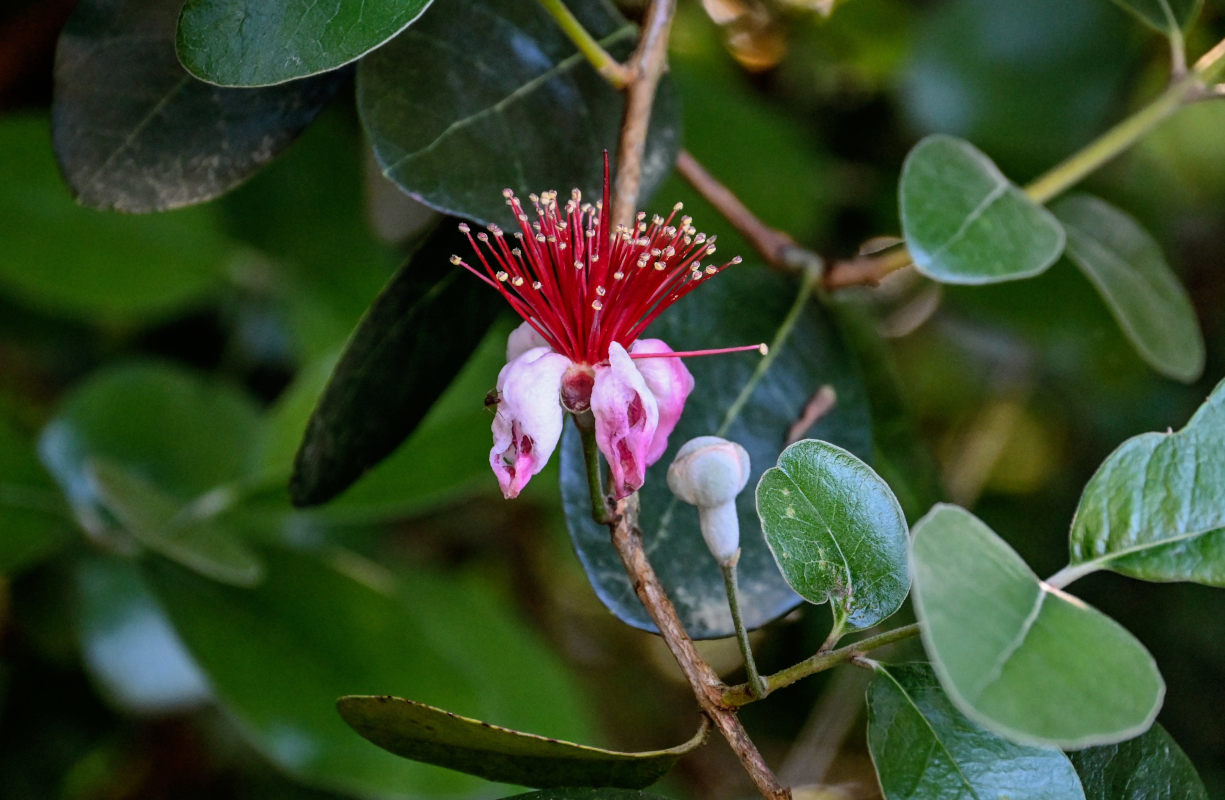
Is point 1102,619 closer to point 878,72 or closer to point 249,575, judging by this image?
point 249,575

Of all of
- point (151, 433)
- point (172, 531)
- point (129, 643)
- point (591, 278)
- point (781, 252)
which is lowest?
point (129, 643)

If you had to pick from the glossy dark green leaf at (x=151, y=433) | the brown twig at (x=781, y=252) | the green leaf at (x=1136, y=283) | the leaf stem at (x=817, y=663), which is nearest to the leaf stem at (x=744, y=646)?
the leaf stem at (x=817, y=663)

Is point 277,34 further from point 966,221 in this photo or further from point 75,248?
point 75,248

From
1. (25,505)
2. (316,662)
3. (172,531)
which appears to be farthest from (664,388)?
(25,505)

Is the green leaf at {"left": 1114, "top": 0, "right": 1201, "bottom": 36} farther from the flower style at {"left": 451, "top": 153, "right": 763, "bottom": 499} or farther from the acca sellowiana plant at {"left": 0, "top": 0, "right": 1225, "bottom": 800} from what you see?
the flower style at {"left": 451, "top": 153, "right": 763, "bottom": 499}

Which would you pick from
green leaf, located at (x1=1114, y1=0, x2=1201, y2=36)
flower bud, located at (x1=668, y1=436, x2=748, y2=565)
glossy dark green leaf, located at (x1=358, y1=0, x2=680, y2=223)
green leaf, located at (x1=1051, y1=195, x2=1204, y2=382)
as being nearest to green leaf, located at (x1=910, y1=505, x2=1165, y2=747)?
flower bud, located at (x1=668, y1=436, x2=748, y2=565)

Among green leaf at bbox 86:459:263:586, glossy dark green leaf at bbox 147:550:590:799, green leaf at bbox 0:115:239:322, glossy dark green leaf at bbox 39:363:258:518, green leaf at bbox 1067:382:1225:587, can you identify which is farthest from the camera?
green leaf at bbox 0:115:239:322
